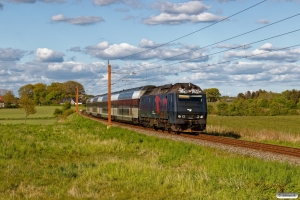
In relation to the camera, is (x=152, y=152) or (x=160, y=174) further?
(x=152, y=152)

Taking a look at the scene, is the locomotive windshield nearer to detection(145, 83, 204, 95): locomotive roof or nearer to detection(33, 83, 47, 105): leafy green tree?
detection(145, 83, 204, 95): locomotive roof

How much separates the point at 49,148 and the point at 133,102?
60.5ft

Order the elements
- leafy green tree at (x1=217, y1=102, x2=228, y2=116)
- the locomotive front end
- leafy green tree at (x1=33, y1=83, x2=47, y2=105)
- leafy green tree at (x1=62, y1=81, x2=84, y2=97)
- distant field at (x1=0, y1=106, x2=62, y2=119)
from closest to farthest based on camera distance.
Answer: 1. the locomotive front end
2. distant field at (x1=0, y1=106, x2=62, y2=119)
3. leafy green tree at (x1=217, y1=102, x2=228, y2=116)
4. leafy green tree at (x1=33, y1=83, x2=47, y2=105)
5. leafy green tree at (x1=62, y1=81, x2=84, y2=97)

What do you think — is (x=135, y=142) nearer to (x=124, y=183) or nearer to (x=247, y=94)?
(x=124, y=183)

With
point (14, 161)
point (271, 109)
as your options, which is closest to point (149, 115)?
point (14, 161)

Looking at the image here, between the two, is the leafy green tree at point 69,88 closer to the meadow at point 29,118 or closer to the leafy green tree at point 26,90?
the leafy green tree at point 26,90

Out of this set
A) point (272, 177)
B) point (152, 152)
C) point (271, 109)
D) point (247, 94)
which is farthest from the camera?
point (247, 94)

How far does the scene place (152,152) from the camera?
22219 millimetres

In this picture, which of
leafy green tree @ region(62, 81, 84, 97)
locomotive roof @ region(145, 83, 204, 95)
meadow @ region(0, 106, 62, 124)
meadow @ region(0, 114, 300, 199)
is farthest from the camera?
leafy green tree @ region(62, 81, 84, 97)

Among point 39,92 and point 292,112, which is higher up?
point 39,92

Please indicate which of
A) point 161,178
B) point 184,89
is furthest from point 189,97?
point 161,178

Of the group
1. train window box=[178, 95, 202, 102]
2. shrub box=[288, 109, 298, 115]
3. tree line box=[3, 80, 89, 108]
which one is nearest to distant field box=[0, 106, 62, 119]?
tree line box=[3, 80, 89, 108]

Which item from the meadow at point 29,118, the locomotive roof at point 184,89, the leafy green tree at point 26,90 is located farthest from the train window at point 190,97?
the leafy green tree at point 26,90

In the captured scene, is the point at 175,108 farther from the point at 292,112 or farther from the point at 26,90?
the point at 26,90
